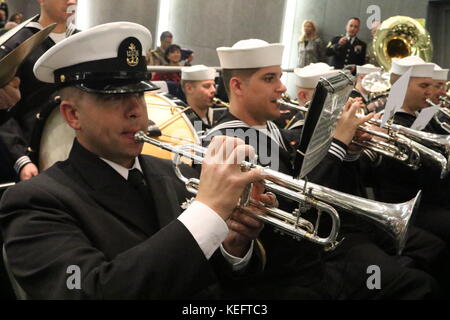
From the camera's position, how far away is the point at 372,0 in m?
11.1

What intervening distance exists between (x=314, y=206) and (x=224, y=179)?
426 millimetres

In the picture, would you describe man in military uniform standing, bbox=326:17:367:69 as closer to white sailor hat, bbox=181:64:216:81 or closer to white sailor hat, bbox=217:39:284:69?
white sailor hat, bbox=181:64:216:81

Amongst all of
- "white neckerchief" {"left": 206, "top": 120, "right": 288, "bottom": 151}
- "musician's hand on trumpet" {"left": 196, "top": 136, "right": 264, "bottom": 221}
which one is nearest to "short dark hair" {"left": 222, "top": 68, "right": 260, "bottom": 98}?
"white neckerchief" {"left": 206, "top": 120, "right": 288, "bottom": 151}

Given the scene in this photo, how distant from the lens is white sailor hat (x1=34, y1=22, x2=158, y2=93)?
1.71 metres

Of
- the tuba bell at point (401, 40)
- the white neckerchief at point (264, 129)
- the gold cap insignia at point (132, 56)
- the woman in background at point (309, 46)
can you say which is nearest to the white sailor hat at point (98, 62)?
the gold cap insignia at point (132, 56)

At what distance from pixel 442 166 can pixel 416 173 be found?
517mm

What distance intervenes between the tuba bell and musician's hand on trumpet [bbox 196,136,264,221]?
6.13 m

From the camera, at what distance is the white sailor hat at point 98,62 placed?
1706 millimetres

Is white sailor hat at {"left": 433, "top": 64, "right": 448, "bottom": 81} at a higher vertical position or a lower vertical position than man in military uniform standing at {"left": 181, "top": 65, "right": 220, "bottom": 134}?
higher

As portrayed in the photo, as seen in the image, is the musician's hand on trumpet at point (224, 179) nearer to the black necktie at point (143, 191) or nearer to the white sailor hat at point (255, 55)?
the black necktie at point (143, 191)

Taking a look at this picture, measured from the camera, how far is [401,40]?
7.26 meters

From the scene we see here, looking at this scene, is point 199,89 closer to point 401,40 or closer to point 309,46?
point 401,40
